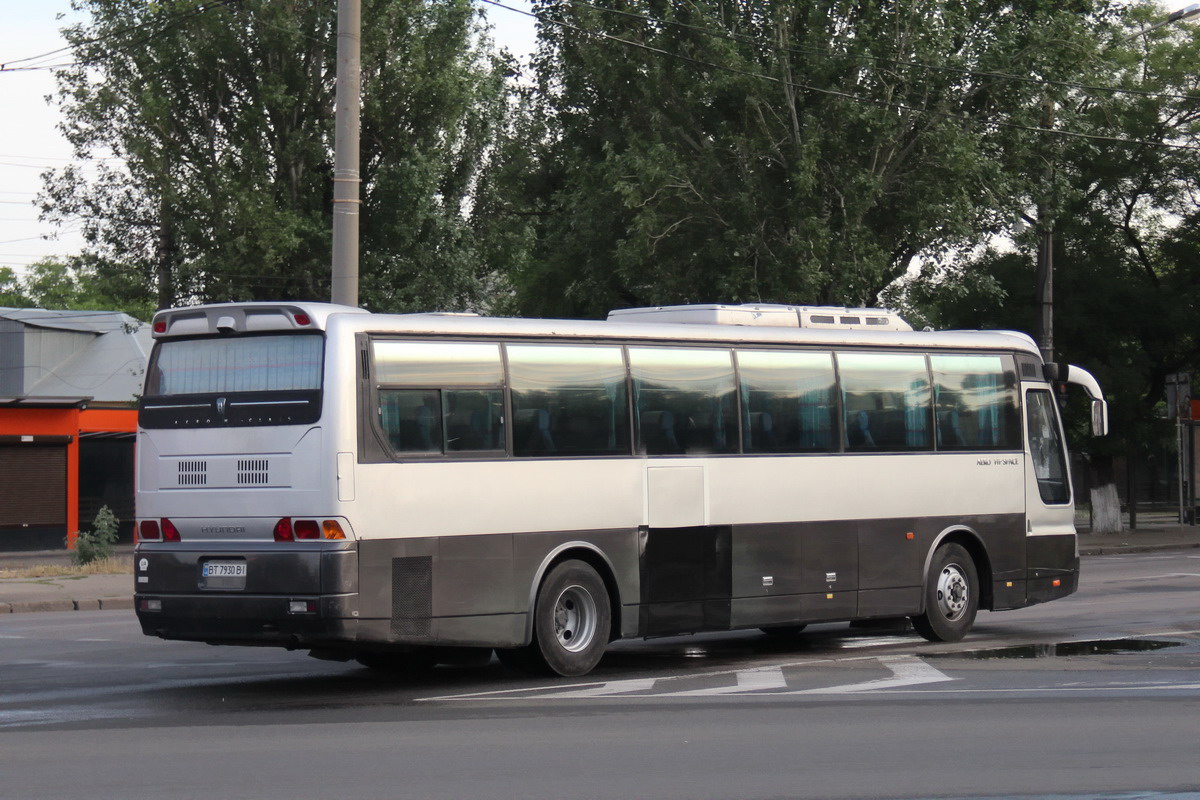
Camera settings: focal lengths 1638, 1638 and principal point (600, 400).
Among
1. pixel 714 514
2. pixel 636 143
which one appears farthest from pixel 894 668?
pixel 636 143

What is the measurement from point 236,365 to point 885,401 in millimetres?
6623

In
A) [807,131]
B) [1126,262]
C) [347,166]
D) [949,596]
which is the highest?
[807,131]

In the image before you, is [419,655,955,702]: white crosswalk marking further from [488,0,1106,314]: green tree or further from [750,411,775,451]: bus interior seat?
[488,0,1106,314]: green tree

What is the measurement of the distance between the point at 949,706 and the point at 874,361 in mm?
5471

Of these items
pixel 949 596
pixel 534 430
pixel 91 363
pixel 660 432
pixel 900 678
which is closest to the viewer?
pixel 900 678

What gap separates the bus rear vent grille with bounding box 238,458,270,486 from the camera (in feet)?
40.0

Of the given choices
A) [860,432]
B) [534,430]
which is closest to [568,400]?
[534,430]

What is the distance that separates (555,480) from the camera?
13352 millimetres

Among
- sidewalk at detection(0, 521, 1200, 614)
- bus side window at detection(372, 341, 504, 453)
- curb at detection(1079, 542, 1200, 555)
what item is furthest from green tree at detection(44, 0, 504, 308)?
bus side window at detection(372, 341, 504, 453)

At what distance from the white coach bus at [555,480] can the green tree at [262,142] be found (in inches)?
821

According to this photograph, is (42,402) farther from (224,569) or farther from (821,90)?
(224,569)

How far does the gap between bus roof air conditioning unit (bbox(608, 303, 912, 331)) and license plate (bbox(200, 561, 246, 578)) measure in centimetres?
425

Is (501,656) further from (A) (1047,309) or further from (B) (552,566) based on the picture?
(A) (1047,309)

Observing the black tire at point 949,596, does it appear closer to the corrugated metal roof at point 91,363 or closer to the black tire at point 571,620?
the black tire at point 571,620
